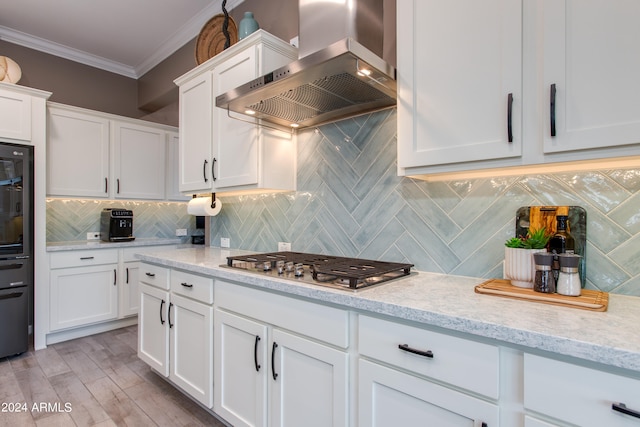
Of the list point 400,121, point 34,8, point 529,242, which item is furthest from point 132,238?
point 529,242

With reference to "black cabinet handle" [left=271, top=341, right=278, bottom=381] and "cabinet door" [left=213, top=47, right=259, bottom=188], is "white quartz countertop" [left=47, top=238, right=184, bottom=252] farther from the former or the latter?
"black cabinet handle" [left=271, top=341, right=278, bottom=381]

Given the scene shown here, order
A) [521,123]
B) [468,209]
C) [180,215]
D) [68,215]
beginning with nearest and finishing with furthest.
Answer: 1. [521,123]
2. [468,209]
3. [68,215]
4. [180,215]

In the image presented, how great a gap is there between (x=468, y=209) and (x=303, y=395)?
3.52ft

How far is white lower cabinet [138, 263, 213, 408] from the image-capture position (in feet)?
5.97

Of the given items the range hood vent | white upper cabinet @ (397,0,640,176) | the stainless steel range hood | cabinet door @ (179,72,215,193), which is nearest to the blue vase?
cabinet door @ (179,72,215,193)

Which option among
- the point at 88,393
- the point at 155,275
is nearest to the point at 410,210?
the point at 155,275

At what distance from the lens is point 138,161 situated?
3.84 metres

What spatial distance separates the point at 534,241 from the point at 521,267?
0.11m

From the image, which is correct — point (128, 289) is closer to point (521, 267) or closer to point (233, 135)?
point (233, 135)

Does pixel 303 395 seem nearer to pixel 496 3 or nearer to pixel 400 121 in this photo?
pixel 400 121

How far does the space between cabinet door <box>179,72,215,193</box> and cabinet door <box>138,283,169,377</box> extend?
2.70ft

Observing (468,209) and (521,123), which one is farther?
(468,209)

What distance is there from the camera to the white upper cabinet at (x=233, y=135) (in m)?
2.06

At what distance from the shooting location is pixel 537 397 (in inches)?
31.7
